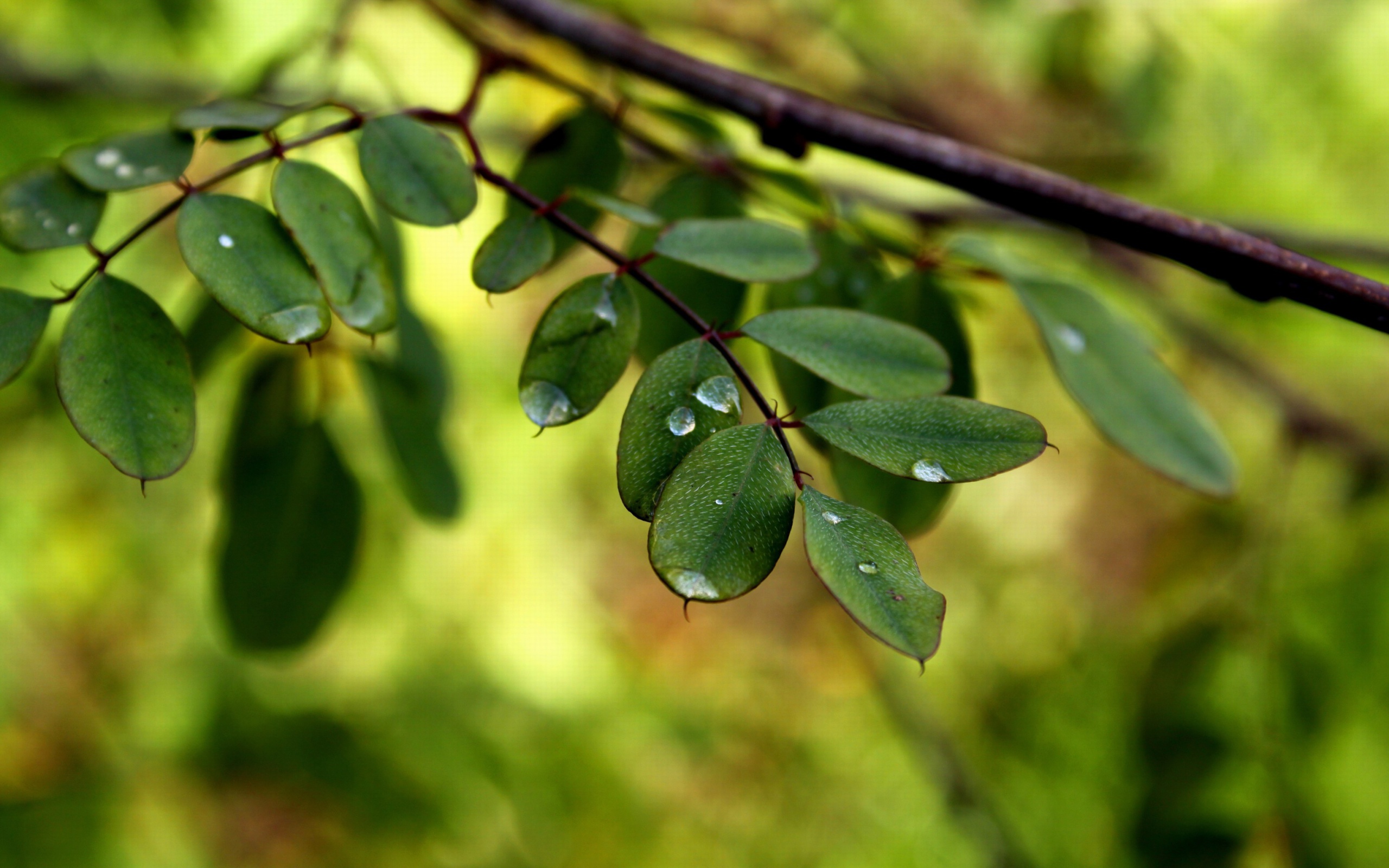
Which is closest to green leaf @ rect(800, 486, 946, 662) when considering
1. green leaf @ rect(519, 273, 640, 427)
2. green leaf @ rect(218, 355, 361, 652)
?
green leaf @ rect(519, 273, 640, 427)

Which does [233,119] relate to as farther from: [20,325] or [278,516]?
[278,516]

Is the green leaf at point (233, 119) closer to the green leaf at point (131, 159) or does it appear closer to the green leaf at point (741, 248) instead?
the green leaf at point (131, 159)

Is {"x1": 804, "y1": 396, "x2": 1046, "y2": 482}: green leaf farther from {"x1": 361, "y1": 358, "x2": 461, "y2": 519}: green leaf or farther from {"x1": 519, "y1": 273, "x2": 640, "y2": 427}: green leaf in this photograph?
{"x1": 361, "y1": 358, "x2": 461, "y2": 519}: green leaf

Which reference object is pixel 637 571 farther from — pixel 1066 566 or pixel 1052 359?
pixel 1052 359

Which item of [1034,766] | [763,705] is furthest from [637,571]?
[1034,766]

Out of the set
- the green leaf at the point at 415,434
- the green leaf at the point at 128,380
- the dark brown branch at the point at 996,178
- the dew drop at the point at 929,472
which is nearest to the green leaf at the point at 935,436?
the dew drop at the point at 929,472

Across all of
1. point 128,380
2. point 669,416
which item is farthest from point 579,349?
point 128,380
